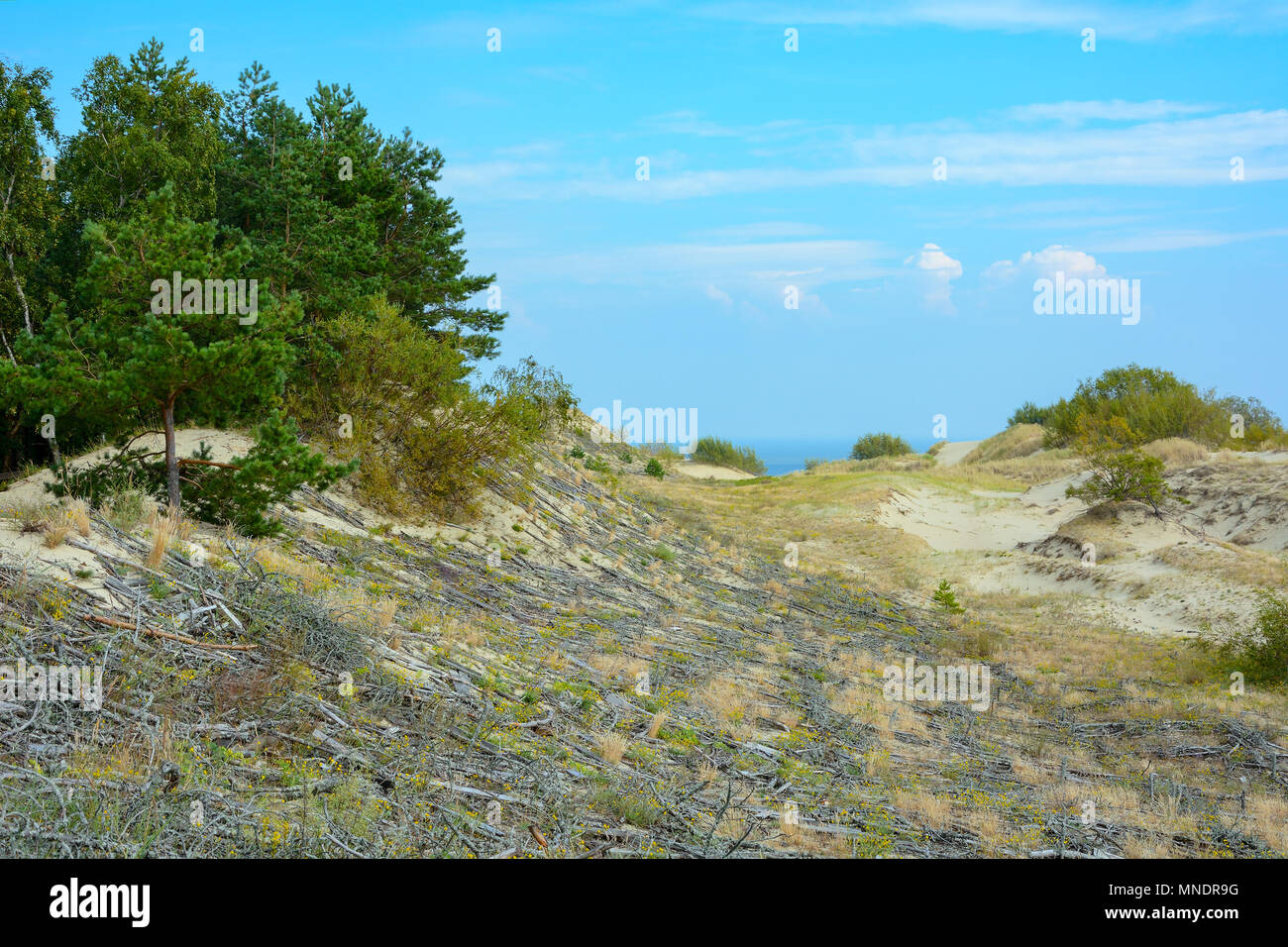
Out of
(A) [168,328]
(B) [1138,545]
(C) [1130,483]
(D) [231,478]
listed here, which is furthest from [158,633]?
(C) [1130,483]

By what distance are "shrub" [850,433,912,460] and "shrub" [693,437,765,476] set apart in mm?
12434

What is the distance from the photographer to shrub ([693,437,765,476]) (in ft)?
237

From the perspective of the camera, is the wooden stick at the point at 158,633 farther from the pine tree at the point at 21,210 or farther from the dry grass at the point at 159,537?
the pine tree at the point at 21,210

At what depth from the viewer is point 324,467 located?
43.0ft

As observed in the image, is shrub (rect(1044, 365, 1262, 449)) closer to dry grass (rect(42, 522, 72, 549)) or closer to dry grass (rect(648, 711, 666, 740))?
dry grass (rect(648, 711, 666, 740))

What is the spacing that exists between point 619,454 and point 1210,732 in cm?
3719

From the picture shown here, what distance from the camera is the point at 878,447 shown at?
81438mm

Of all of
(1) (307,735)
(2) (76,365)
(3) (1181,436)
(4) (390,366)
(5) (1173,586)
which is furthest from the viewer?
(3) (1181,436)

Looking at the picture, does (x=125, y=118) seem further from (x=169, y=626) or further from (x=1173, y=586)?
(x=1173, y=586)

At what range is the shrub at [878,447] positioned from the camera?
8031 centimetres

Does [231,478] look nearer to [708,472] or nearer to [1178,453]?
[1178,453]

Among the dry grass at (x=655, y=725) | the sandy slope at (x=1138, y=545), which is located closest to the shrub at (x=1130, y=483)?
the sandy slope at (x=1138, y=545)

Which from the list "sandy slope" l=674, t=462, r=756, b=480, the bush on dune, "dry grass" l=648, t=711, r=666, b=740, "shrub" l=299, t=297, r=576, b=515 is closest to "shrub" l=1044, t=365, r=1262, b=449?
the bush on dune
